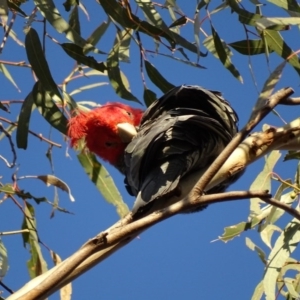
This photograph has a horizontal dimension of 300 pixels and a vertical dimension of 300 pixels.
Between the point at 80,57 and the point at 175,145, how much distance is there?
439 millimetres

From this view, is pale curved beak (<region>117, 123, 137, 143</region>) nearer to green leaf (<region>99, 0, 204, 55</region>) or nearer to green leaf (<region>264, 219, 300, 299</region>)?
green leaf (<region>99, 0, 204, 55</region>)

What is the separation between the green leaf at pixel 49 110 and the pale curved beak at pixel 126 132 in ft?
0.54

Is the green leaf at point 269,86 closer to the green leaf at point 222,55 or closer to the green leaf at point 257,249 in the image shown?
the green leaf at point 222,55

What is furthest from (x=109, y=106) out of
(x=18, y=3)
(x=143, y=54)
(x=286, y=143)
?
(x=286, y=143)

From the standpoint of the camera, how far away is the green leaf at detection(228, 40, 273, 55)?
1743 millimetres

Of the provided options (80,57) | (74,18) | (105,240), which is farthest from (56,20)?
(105,240)

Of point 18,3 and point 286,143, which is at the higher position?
→ point 18,3

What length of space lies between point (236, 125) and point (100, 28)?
64 cm

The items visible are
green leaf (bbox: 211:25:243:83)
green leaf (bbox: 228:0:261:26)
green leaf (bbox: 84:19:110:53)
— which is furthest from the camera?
green leaf (bbox: 84:19:110:53)

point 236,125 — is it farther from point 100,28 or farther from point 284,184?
point 100,28

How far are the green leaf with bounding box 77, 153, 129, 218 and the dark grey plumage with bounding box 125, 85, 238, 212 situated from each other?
0.29m

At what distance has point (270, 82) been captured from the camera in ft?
4.23

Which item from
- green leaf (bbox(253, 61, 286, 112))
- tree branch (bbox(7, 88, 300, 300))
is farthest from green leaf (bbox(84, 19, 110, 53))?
green leaf (bbox(253, 61, 286, 112))

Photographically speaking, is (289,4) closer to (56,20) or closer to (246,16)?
(246,16)
